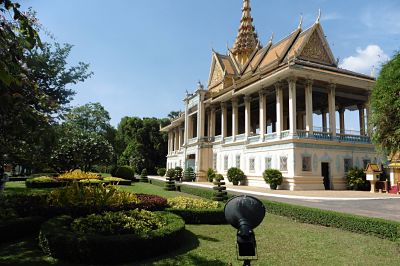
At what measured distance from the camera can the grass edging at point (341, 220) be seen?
8.54 metres

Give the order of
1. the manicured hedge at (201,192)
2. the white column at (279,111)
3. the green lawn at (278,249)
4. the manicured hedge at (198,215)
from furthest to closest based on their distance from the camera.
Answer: the white column at (279,111), the manicured hedge at (201,192), the manicured hedge at (198,215), the green lawn at (278,249)

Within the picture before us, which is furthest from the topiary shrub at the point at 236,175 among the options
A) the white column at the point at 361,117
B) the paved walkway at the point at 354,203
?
the white column at the point at 361,117

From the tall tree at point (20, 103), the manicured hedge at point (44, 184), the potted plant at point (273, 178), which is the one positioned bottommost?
the manicured hedge at point (44, 184)

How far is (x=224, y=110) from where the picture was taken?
35.6m

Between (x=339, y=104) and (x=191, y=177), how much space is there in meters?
17.7

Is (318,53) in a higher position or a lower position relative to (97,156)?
higher

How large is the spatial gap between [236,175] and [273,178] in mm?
5589

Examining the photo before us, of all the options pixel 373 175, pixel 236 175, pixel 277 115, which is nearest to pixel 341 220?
pixel 373 175

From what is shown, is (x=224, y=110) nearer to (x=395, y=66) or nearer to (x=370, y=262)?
(x=395, y=66)

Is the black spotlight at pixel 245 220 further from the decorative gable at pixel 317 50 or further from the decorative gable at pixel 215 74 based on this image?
the decorative gable at pixel 215 74

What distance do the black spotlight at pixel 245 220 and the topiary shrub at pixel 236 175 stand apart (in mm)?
26119

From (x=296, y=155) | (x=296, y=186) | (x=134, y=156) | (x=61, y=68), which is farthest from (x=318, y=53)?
(x=134, y=156)

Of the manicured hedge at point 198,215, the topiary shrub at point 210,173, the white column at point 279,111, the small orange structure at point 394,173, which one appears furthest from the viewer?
the topiary shrub at point 210,173

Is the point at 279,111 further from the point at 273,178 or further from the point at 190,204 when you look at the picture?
the point at 190,204
